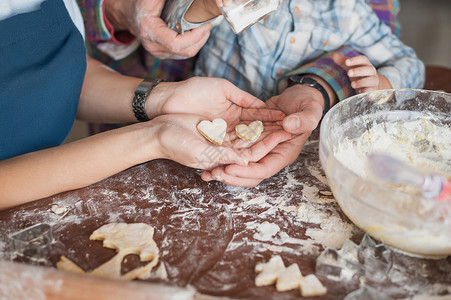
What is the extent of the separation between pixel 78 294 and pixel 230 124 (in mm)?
718

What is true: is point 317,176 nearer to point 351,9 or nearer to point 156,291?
point 156,291

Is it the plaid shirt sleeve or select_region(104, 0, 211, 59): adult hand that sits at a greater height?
select_region(104, 0, 211, 59): adult hand

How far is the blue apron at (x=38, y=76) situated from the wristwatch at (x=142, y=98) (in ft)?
0.62

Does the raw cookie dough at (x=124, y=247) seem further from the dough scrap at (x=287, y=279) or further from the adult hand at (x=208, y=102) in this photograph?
the adult hand at (x=208, y=102)

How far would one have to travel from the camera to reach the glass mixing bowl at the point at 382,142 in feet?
2.69

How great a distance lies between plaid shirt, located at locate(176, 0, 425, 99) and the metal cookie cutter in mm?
1006

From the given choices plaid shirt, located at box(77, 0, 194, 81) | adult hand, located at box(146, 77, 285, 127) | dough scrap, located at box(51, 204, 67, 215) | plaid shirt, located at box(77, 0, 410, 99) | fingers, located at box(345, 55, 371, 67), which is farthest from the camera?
plaid shirt, located at box(77, 0, 194, 81)

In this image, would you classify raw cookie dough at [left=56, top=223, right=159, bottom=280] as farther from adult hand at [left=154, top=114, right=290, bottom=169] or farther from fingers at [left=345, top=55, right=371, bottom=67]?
fingers at [left=345, top=55, right=371, bottom=67]

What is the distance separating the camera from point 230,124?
129cm

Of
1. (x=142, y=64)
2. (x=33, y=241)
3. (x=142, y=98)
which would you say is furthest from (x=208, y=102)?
(x=142, y=64)

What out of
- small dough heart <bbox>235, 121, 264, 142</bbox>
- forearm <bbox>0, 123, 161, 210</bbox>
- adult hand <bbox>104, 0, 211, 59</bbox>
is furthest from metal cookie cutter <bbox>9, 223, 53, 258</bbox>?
adult hand <bbox>104, 0, 211, 59</bbox>

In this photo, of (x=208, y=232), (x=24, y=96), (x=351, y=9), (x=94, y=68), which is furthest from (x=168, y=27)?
(x=208, y=232)

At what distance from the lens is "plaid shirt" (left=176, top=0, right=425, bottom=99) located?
1.57 m

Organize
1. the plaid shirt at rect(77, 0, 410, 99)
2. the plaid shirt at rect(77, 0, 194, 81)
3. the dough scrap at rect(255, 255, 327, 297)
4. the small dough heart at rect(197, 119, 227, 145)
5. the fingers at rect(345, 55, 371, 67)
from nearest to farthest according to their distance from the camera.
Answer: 1. the dough scrap at rect(255, 255, 327, 297)
2. the small dough heart at rect(197, 119, 227, 145)
3. the fingers at rect(345, 55, 371, 67)
4. the plaid shirt at rect(77, 0, 410, 99)
5. the plaid shirt at rect(77, 0, 194, 81)
